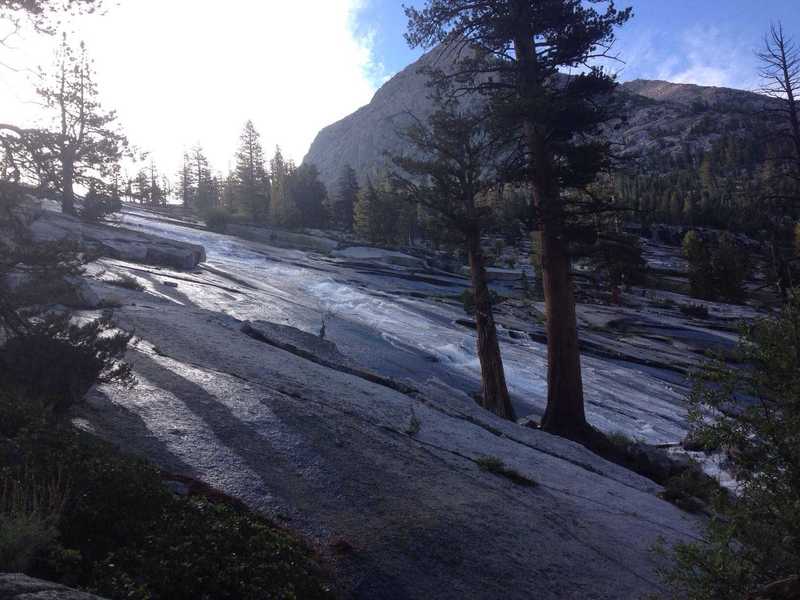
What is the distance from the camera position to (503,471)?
7.35 meters

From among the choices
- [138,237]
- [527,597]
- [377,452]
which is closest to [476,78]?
[377,452]

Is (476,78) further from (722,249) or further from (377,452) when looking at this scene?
(722,249)

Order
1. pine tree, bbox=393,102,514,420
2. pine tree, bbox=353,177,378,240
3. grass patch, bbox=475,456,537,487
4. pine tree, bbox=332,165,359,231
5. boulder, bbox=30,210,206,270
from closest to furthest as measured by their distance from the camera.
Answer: grass patch, bbox=475,456,537,487
pine tree, bbox=393,102,514,420
boulder, bbox=30,210,206,270
pine tree, bbox=353,177,378,240
pine tree, bbox=332,165,359,231

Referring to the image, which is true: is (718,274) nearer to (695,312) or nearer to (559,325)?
(695,312)

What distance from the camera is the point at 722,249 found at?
5403 centimetres

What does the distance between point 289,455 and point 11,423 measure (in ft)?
8.58

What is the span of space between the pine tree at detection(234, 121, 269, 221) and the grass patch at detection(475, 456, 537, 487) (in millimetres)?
65701

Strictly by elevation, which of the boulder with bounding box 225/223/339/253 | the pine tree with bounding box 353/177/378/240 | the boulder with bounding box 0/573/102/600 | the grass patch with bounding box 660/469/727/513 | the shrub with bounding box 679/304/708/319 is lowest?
the shrub with bounding box 679/304/708/319

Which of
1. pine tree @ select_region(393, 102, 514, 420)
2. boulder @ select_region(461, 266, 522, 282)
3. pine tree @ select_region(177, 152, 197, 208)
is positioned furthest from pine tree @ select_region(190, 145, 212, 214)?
pine tree @ select_region(393, 102, 514, 420)

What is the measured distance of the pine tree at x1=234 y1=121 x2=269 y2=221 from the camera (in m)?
69.7

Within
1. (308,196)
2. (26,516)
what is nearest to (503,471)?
(26,516)

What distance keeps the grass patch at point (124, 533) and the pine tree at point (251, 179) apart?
222ft

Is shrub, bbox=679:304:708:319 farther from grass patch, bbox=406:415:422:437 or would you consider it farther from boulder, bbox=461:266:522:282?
grass patch, bbox=406:415:422:437

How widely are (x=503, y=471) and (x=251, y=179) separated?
227 feet
